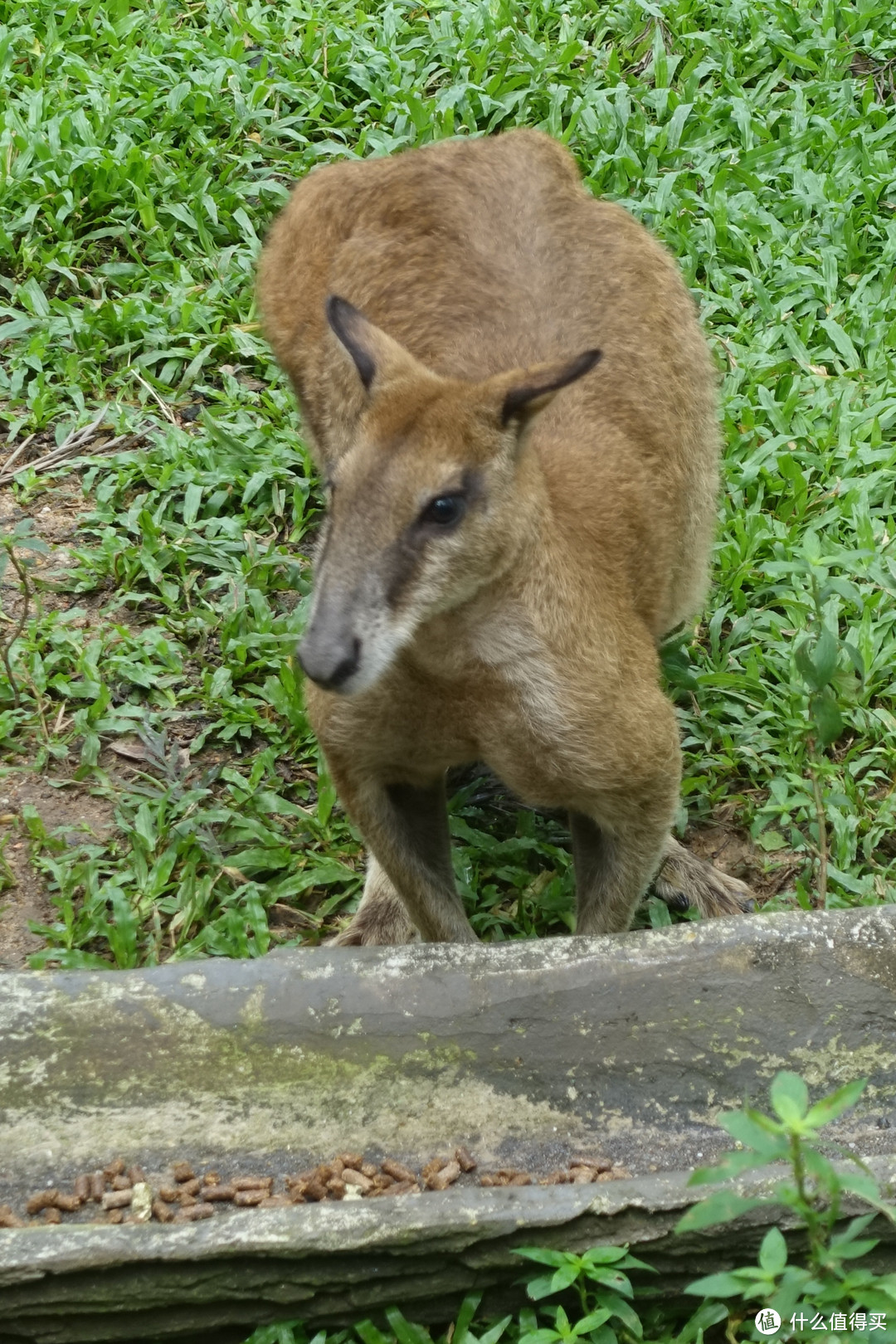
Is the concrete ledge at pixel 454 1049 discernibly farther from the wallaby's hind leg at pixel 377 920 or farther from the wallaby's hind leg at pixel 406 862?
the wallaby's hind leg at pixel 377 920

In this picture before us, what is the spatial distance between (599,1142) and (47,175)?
4523 mm

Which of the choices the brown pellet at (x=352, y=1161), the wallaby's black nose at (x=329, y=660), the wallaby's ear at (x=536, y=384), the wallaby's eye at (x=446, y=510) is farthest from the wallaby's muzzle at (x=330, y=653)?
the brown pellet at (x=352, y=1161)

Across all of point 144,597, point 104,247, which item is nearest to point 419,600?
point 144,597

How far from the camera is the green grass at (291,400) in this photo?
4660mm

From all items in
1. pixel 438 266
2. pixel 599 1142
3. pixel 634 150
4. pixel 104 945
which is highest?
pixel 438 266

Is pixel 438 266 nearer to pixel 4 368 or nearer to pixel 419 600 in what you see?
pixel 419 600

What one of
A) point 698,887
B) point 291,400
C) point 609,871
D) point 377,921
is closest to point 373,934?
point 377,921

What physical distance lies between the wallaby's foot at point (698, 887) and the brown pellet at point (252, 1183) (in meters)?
1.65

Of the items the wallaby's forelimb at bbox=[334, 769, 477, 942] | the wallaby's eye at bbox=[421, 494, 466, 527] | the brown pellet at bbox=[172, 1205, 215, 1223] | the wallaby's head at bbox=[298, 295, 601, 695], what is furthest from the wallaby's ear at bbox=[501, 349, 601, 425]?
the brown pellet at bbox=[172, 1205, 215, 1223]

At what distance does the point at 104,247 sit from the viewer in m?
6.52

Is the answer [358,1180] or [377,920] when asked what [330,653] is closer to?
[358,1180]

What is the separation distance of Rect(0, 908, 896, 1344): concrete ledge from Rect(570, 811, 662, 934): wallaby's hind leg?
404mm

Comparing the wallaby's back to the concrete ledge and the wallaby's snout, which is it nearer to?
the wallaby's snout

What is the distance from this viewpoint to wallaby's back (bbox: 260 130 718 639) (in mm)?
4324
